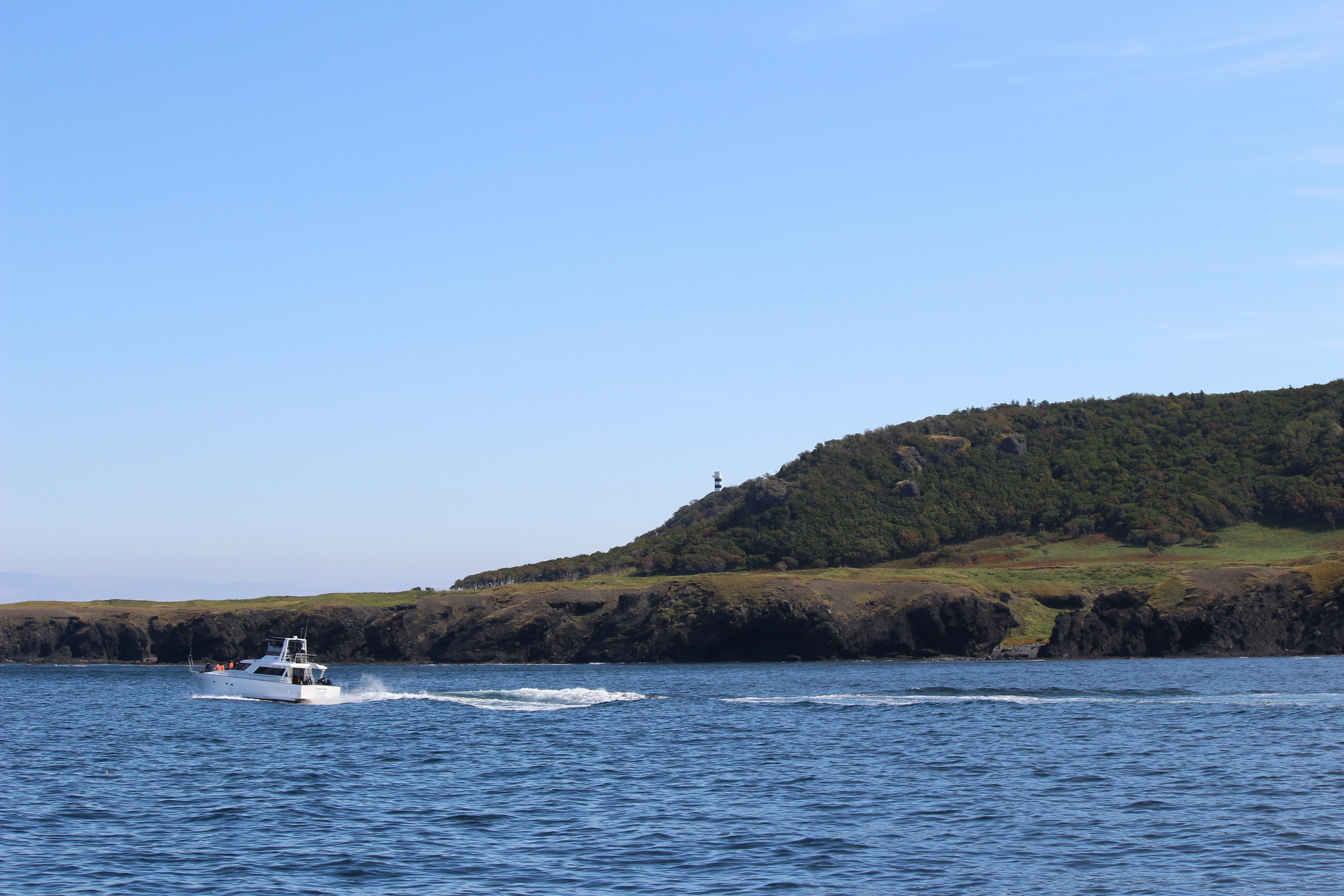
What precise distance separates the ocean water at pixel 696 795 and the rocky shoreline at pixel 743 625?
43059 millimetres

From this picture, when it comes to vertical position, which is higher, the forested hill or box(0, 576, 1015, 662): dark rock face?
the forested hill

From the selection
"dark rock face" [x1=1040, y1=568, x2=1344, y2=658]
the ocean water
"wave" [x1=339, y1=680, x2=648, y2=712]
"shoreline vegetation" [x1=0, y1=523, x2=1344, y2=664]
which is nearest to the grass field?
"shoreline vegetation" [x1=0, y1=523, x2=1344, y2=664]

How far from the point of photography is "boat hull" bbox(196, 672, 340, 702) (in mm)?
76688

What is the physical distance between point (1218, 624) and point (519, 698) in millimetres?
70108

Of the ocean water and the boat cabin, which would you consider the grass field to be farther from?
the ocean water

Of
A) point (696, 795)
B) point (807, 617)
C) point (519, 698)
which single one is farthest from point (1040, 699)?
point (807, 617)

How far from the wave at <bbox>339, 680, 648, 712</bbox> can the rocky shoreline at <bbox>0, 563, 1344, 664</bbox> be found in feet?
137

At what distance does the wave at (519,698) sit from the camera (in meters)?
71.7

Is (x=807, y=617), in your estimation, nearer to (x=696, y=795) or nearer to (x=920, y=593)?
(x=920, y=593)

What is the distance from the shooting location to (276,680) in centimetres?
7788

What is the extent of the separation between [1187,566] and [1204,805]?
11877 cm

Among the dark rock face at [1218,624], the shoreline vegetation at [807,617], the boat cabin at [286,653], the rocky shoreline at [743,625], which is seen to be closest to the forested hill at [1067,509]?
the shoreline vegetation at [807,617]

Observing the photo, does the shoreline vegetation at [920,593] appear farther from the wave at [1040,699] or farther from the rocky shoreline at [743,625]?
the wave at [1040,699]

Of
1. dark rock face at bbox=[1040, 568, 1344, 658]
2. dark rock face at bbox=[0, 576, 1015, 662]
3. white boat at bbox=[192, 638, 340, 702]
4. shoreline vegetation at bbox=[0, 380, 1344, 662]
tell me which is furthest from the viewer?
dark rock face at bbox=[0, 576, 1015, 662]
